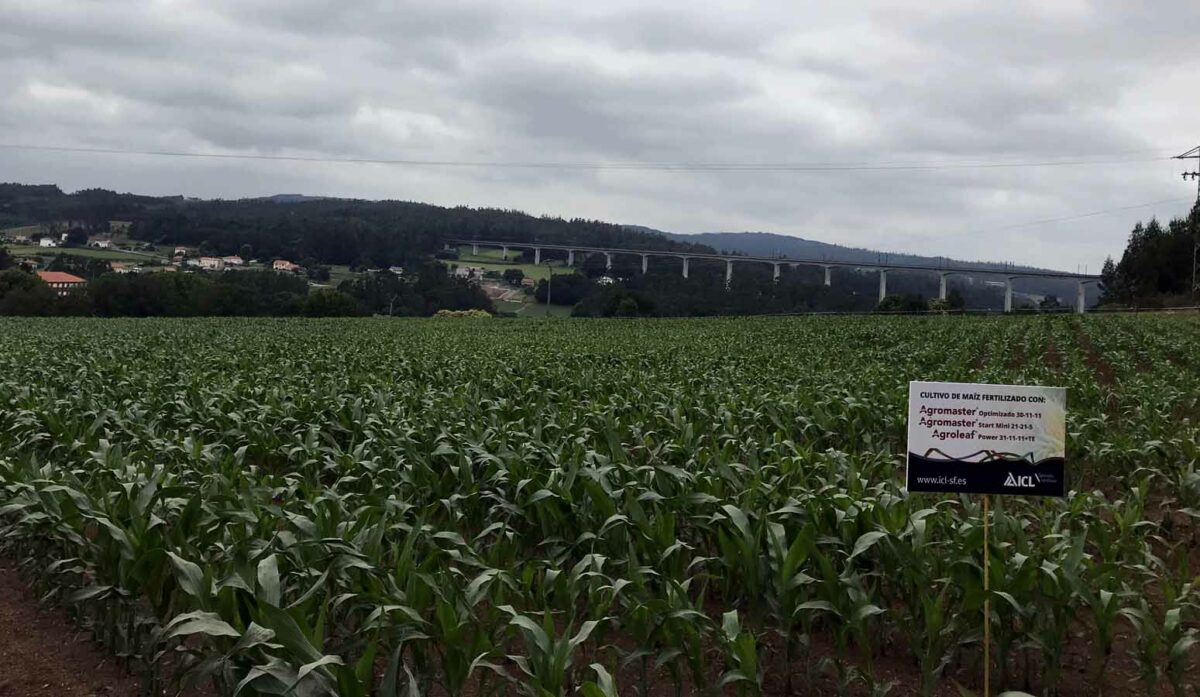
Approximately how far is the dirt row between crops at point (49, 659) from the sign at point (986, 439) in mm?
3984

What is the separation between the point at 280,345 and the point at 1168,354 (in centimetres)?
2469

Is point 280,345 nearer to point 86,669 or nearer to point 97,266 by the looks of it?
point 86,669

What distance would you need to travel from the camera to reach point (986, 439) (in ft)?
13.7

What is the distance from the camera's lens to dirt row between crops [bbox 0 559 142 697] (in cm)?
415

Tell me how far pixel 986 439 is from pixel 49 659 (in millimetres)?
4932

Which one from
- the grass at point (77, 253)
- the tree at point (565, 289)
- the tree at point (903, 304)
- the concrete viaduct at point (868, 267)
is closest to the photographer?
the tree at point (903, 304)

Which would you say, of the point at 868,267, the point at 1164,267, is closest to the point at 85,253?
the point at 868,267

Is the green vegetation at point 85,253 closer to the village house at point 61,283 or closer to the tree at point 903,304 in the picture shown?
the village house at point 61,283

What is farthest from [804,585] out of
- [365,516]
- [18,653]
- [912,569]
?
[18,653]

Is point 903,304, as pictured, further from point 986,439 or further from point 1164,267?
point 986,439

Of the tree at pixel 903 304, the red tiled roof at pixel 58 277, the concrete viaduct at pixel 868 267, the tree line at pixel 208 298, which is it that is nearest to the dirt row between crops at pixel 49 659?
the tree line at pixel 208 298

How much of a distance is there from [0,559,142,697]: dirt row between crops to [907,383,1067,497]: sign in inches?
157

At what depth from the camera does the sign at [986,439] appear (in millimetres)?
4121

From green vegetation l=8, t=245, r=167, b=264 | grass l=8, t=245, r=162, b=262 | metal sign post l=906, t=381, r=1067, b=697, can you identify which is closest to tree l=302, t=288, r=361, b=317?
green vegetation l=8, t=245, r=167, b=264
